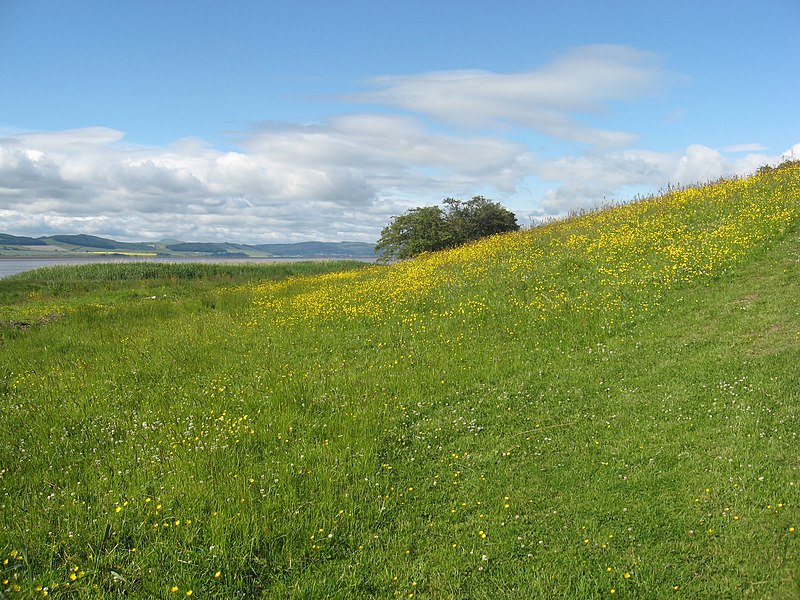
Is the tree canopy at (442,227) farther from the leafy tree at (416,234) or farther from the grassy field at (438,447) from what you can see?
the grassy field at (438,447)

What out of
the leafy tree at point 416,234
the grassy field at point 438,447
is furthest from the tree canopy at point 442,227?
the grassy field at point 438,447

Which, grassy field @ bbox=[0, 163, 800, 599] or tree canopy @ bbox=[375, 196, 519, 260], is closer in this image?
grassy field @ bbox=[0, 163, 800, 599]

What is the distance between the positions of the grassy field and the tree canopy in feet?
84.0

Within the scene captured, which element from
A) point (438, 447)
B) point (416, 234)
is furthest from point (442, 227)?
point (438, 447)

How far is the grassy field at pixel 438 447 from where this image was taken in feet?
17.6

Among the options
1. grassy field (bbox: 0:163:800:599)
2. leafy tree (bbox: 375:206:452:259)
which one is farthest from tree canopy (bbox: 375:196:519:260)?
grassy field (bbox: 0:163:800:599)

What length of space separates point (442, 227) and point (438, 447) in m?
36.8

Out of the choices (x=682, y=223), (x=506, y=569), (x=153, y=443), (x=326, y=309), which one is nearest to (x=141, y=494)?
(x=153, y=443)

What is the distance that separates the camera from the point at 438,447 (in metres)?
8.19

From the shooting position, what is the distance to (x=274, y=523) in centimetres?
607

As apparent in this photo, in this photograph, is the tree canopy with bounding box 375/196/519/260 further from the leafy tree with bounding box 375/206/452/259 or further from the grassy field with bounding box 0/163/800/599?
the grassy field with bounding box 0/163/800/599

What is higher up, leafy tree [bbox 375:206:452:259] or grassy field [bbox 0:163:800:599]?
leafy tree [bbox 375:206:452:259]

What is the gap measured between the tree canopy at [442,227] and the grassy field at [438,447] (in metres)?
25.6

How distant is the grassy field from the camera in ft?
17.6
